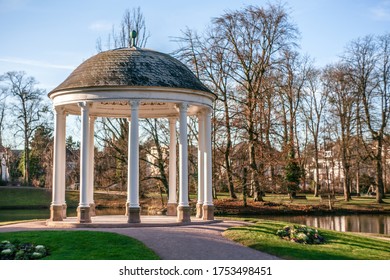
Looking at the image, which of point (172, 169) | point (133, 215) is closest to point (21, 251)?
point (133, 215)

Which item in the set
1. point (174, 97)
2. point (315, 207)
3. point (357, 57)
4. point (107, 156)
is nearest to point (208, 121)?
point (174, 97)

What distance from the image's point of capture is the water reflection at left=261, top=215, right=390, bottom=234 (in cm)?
3771

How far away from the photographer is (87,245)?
1842 cm

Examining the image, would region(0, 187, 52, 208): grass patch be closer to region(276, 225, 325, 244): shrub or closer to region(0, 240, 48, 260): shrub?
region(276, 225, 325, 244): shrub

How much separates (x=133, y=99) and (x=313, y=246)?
11.2 metres

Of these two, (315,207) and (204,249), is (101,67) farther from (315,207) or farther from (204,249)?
(315,207)

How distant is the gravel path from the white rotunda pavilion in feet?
12.4

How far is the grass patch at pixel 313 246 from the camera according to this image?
19.0m

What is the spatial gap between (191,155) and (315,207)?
1407cm

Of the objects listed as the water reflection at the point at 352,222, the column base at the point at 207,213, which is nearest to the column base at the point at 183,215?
the column base at the point at 207,213

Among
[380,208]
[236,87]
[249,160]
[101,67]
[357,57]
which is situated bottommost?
[380,208]

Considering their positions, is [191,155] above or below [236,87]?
below

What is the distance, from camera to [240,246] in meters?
19.8

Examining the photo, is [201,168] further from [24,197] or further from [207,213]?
[24,197]
